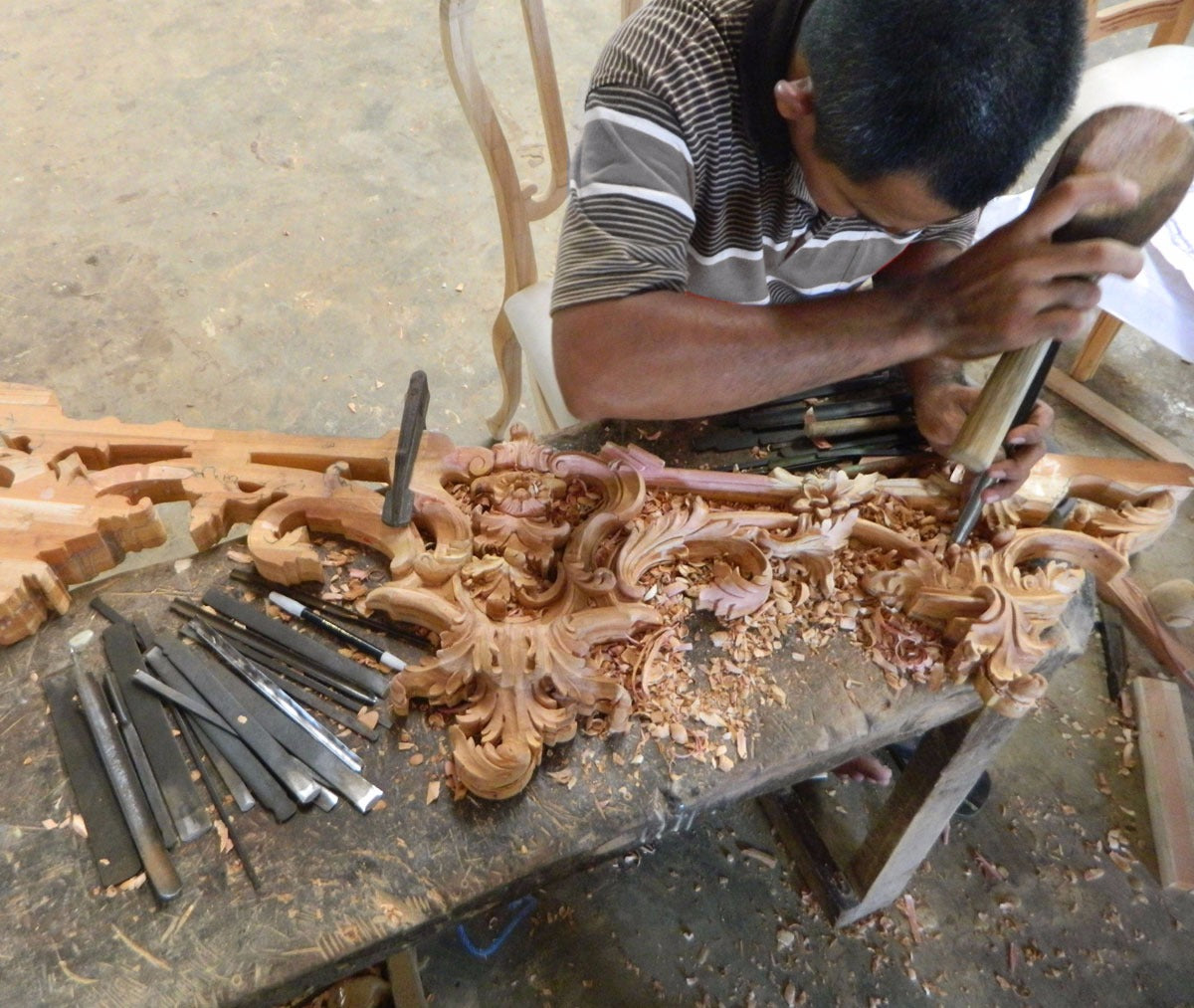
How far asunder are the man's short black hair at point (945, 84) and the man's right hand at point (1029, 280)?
9cm

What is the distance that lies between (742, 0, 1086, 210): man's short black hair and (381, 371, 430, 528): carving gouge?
785 mm

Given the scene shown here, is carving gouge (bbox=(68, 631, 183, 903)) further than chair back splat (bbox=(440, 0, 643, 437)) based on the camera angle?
No

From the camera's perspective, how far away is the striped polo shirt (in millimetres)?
1314

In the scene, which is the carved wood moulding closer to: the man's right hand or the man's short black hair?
the man's right hand

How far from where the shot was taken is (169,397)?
3066mm

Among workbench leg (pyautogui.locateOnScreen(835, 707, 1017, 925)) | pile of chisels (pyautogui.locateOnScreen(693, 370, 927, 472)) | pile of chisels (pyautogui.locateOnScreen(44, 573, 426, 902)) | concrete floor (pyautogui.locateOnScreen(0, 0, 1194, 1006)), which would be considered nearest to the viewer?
pile of chisels (pyautogui.locateOnScreen(44, 573, 426, 902))

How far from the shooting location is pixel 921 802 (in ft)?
5.30

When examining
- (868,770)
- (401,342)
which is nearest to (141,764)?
(868,770)

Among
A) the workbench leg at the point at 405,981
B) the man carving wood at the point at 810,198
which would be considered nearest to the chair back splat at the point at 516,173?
the man carving wood at the point at 810,198

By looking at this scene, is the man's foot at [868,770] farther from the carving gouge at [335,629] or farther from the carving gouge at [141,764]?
the carving gouge at [141,764]

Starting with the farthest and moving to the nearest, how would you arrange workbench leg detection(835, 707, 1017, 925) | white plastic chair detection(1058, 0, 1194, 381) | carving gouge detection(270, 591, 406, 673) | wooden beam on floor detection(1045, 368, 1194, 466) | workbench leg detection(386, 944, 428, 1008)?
wooden beam on floor detection(1045, 368, 1194, 466) < white plastic chair detection(1058, 0, 1194, 381) < workbench leg detection(386, 944, 428, 1008) < workbench leg detection(835, 707, 1017, 925) < carving gouge detection(270, 591, 406, 673)

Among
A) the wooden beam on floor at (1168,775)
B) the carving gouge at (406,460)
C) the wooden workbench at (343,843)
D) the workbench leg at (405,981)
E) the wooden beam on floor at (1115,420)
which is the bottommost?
the wooden beam on floor at (1168,775)

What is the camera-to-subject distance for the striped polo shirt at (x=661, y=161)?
1314 mm

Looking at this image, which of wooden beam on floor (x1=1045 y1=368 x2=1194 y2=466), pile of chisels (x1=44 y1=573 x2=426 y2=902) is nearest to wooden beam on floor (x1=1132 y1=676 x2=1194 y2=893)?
wooden beam on floor (x1=1045 y1=368 x2=1194 y2=466)
